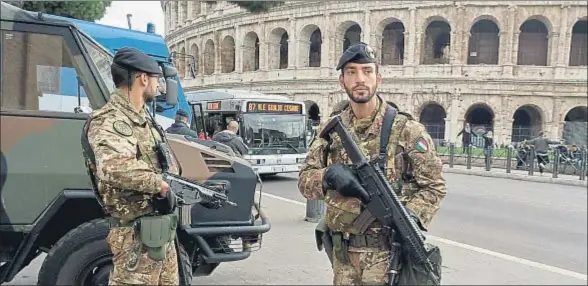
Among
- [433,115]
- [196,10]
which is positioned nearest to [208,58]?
[196,10]

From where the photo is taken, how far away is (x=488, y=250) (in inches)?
264

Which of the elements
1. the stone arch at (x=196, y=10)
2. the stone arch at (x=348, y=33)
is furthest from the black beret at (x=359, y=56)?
the stone arch at (x=196, y=10)

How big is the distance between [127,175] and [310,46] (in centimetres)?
3433

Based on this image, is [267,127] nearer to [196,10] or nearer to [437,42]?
[437,42]

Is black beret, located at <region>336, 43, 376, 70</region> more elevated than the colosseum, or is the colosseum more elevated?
the colosseum

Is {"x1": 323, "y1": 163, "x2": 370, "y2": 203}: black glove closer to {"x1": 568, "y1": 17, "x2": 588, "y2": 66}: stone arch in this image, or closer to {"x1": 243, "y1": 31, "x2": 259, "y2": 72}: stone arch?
{"x1": 568, "y1": 17, "x2": 588, "y2": 66}: stone arch

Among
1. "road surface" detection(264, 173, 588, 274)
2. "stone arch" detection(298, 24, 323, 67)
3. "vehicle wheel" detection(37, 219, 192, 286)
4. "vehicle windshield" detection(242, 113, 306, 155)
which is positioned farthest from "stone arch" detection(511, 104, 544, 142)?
"vehicle wheel" detection(37, 219, 192, 286)

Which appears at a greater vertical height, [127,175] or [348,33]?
[348,33]

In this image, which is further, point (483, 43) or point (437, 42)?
point (437, 42)

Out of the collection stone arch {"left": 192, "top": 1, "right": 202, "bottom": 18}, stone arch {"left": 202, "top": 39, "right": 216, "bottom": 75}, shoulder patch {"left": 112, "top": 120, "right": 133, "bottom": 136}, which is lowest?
shoulder patch {"left": 112, "top": 120, "right": 133, "bottom": 136}

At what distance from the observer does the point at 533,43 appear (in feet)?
105

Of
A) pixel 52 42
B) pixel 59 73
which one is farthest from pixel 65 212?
pixel 52 42

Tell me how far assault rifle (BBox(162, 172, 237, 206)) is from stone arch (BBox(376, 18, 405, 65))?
3159cm

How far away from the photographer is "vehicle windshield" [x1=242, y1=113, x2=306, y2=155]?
14664 mm
